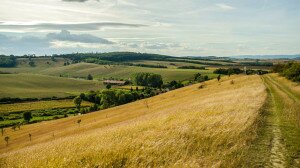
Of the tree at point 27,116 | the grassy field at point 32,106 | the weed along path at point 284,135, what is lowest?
the grassy field at point 32,106

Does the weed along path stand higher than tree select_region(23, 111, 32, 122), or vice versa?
the weed along path

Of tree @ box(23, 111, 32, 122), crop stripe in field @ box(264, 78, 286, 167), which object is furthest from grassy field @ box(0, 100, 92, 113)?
crop stripe in field @ box(264, 78, 286, 167)

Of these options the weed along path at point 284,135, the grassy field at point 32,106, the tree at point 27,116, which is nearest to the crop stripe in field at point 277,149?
the weed along path at point 284,135

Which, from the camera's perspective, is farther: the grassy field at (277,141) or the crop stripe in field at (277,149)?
the grassy field at (277,141)

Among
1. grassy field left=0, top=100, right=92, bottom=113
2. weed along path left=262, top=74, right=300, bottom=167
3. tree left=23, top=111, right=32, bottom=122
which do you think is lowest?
A: grassy field left=0, top=100, right=92, bottom=113

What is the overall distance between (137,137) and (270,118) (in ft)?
44.4

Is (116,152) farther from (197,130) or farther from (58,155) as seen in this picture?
(197,130)

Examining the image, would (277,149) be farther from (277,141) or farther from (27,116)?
(27,116)

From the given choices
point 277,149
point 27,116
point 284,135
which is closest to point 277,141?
point 284,135

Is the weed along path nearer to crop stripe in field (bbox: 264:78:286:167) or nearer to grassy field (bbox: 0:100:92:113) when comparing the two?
crop stripe in field (bbox: 264:78:286:167)

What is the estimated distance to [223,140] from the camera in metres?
21.3

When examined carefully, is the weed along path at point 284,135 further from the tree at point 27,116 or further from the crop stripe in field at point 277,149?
the tree at point 27,116

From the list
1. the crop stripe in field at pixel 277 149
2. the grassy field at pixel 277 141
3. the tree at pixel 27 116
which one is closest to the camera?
the crop stripe in field at pixel 277 149

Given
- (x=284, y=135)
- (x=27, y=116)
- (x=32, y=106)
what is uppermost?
(x=284, y=135)
